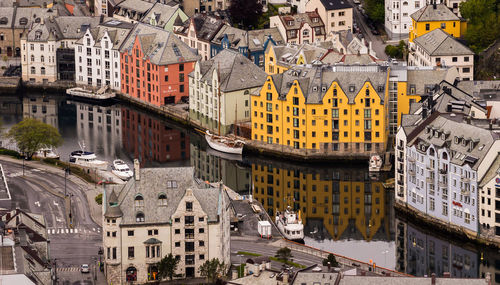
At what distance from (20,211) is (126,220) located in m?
14.0

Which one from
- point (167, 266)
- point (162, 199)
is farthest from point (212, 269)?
point (162, 199)

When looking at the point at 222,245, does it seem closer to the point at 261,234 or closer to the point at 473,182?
the point at 261,234

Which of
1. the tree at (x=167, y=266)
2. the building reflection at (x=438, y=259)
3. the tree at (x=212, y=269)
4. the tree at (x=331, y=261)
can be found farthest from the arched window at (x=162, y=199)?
the building reflection at (x=438, y=259)

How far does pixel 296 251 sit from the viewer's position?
191m

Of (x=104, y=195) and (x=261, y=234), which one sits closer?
(x=104, y=195)

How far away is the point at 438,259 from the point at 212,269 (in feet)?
103

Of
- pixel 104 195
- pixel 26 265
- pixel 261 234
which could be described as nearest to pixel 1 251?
pixel 26 265

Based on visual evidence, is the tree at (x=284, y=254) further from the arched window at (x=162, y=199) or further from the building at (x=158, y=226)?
the arched window at (x=162, y=199)

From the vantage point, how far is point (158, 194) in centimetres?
18075

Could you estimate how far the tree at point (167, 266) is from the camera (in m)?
179

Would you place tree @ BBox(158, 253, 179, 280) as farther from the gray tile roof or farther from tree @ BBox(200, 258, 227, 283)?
the gray tile roof

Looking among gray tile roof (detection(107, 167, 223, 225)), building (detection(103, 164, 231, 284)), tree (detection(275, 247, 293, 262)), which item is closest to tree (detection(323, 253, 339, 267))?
tree (detection(275, 247, 293, 262))

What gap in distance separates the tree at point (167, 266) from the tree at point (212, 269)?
3272mm

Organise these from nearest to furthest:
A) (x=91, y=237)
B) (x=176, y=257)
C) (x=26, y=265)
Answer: (x=26, y=265)
(x=176, y=257)
(x=91, y=237)
